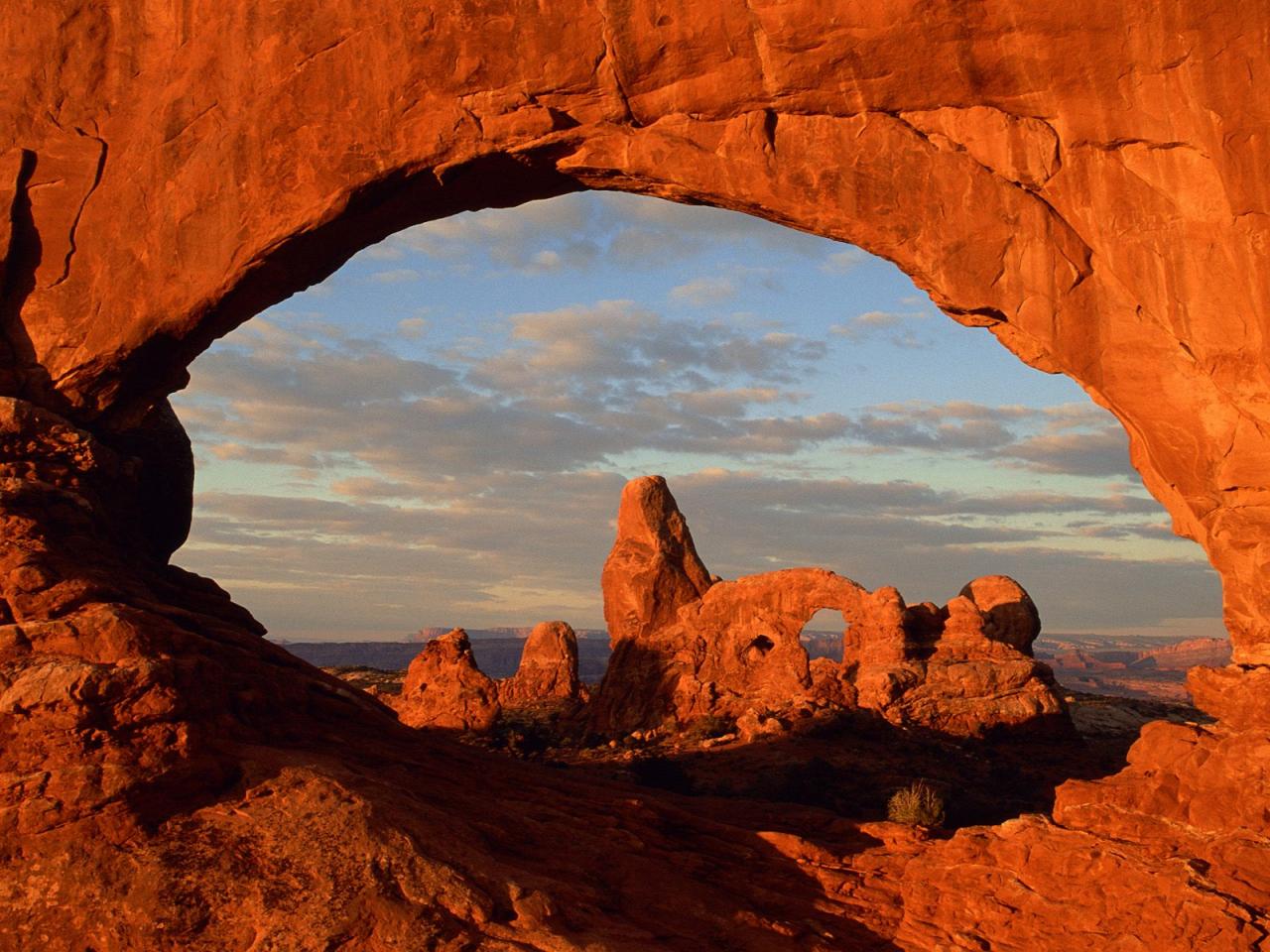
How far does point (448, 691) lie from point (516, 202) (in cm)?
1510

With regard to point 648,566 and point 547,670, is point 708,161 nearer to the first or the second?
point 648,566

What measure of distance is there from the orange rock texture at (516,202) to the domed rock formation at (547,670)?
71.8 ft

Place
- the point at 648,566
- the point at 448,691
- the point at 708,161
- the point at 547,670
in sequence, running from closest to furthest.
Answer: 1. the point at 708,161
2. the point at 448,691
3. the point at 648,566
4. the point at 547,670

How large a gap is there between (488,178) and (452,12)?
1.53m

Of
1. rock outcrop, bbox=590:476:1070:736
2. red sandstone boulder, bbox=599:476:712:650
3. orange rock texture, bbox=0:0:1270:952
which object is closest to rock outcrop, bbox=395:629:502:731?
rock outcrop, bbox=590:476:1070:736

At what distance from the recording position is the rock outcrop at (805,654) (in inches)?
1024

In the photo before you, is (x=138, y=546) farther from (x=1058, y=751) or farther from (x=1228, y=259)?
(x=1058, y=751)

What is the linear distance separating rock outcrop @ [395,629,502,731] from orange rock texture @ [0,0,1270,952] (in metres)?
12.9

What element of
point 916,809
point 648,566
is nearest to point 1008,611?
point 648,566

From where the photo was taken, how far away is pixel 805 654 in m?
27.5

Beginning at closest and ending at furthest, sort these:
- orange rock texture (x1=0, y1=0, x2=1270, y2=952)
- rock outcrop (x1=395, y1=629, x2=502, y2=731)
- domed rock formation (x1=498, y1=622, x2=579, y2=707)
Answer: orange rock texture (x1=0, y1=0, x2=1270, y2=952)
rock outcrop (x1=395, y1=629, x2=502, y2=731)
domed rock formation (x1=498, y1=622, x2=579, y2=707)

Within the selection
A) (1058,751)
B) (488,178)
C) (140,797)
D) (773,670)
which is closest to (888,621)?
(773,670)

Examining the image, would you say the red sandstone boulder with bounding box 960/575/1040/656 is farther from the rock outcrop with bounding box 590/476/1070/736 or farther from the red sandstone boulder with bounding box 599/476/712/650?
the red sandstone boulder with bounding box 599/476/712/650

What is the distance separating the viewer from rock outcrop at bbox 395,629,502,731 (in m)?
24.1
